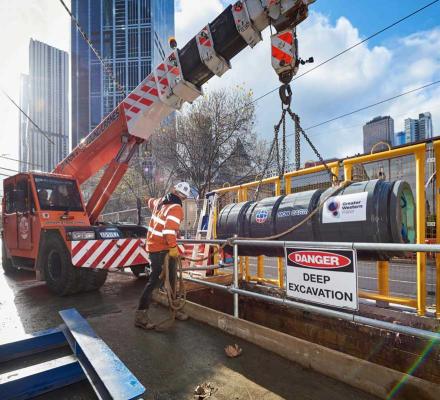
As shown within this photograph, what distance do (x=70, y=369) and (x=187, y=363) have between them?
1043 millimetres

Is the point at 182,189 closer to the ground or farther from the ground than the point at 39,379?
farther from the ground

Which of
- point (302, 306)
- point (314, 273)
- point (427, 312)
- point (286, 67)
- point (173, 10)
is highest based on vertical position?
point (173, 10)

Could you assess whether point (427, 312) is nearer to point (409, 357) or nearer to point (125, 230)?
point (409, 357)

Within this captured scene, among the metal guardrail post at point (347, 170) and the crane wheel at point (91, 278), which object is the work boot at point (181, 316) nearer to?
the crane wheel at point (91, 278)

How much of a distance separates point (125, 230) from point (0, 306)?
2576 mm

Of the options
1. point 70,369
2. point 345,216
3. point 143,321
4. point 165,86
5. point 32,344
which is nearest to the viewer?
point 70,369

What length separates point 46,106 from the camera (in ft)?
69.6

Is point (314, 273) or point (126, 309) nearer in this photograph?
point (314, 273)

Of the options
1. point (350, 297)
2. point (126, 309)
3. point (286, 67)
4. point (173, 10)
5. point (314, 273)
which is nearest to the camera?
point (350, 297)

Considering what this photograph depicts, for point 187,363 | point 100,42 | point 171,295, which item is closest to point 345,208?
point 187,363

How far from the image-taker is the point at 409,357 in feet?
10.5

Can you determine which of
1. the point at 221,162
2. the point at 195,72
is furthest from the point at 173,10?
the point at 195,72

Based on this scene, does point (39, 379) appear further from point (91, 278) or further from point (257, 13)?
point (257, 13)

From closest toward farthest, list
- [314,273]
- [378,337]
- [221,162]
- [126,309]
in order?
[314,273]
[378,337]
[126,309]
[221,162]
